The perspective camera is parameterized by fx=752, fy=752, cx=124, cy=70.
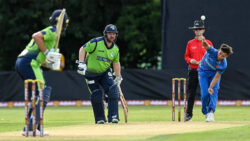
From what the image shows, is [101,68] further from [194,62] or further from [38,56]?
[38,56]

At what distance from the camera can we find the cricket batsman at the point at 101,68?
14547 mm

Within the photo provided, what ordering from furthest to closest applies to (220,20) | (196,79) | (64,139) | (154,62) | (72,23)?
(154,62), (72,23), (220,20), (196,79), (64,139)

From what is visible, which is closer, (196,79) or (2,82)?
(196,79)

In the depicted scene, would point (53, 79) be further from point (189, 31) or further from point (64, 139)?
point (64, 139)

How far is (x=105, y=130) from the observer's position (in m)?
12.7

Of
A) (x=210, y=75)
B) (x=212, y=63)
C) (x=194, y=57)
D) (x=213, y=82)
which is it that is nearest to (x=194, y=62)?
(x=194, y=57)

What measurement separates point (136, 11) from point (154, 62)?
3.33 m

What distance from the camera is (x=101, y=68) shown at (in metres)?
14.7

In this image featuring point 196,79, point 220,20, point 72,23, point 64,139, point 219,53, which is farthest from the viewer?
point 72,23

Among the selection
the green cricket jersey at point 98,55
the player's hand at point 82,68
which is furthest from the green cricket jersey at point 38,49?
the green cricket jersey at point 98,55

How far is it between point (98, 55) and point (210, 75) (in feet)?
8.01

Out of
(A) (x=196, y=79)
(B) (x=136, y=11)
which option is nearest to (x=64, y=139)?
(A) (x=196, y=79)

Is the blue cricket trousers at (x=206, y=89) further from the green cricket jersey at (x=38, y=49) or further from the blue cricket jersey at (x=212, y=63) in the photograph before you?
the green cricket jersey at (x=38, y=49)

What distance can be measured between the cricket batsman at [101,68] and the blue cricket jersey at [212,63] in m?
1.79
